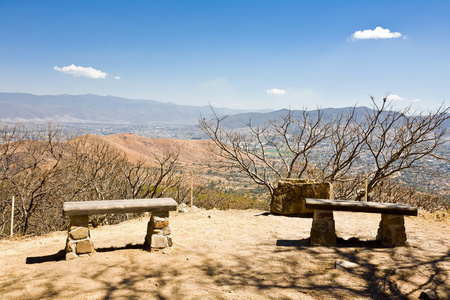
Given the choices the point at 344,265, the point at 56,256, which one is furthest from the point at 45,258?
the point at 344,265

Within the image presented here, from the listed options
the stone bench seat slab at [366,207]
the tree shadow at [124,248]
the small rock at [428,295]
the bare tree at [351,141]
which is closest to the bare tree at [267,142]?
the bare tree at [351,141]

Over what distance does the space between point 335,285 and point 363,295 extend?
35 centimetres

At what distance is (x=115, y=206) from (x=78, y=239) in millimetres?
739

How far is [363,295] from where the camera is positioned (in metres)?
3.48

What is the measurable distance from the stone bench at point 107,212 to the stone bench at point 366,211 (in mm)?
2659

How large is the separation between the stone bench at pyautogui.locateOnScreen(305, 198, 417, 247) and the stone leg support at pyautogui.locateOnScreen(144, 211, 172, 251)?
2.62m

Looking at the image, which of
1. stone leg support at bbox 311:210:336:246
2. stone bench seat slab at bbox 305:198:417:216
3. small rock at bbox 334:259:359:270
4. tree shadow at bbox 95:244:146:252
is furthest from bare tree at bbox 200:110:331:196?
small rock at bbox 334:259:359:270

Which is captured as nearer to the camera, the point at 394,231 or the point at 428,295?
the point at 428,295

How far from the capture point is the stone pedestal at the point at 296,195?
28.2 feet

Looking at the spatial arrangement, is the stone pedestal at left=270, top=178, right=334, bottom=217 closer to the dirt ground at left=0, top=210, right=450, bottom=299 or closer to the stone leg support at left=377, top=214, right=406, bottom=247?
the dirt ground at left=0, top=210, right=450, bottom=299

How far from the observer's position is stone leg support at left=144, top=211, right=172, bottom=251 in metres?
5.05

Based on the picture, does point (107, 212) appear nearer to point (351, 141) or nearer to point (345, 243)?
point (345, 243)

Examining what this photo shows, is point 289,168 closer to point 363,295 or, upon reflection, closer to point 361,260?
point 361,260

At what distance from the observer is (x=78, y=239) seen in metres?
4.64
